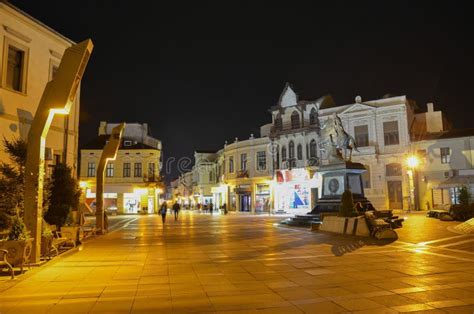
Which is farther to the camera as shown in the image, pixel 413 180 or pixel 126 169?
pixel 126 169

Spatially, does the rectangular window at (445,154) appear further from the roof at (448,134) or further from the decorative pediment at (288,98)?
the decorative pediment at (288,98)

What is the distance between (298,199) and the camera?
46625mm

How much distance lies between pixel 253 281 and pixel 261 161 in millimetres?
45140

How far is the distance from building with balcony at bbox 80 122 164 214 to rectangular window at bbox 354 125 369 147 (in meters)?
26.1

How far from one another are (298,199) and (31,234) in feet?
A: 128

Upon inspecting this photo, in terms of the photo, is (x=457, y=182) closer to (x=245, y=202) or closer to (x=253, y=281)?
(x=245, y=202)

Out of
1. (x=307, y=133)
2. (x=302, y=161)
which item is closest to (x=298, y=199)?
(x=302, y=161)

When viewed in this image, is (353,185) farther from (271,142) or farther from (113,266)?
(271,142)

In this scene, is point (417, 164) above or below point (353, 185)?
above

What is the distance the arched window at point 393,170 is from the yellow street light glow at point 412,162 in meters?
1.66

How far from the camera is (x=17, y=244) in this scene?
28.9 ft

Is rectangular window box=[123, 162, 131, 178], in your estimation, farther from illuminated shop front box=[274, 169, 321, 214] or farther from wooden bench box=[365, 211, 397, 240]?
wooden bench box=[365, 211, 397, 240]

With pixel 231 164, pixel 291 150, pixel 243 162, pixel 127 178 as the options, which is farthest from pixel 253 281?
pixel 231 164

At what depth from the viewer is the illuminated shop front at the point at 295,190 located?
45281 millimetres
